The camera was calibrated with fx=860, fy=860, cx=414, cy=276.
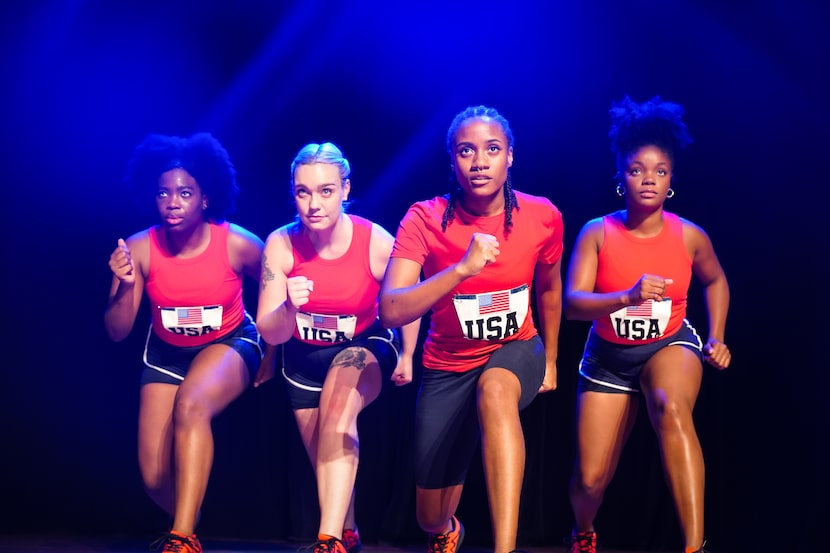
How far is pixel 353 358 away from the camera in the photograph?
13.2 feet

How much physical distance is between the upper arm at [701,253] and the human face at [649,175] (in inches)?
9.2

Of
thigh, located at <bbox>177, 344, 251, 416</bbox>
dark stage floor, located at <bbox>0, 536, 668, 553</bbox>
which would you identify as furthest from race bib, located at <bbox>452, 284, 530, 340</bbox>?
dark stage floor, located at <bbox>0, 536, 668, 553</bbox>

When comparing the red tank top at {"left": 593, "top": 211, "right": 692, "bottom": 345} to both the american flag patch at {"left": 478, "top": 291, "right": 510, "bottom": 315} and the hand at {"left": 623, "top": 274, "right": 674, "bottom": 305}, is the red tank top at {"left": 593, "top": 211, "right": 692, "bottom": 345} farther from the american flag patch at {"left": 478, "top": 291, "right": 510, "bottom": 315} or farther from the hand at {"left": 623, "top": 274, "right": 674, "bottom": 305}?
the american flag patch at {"left": 478, "top": 291, "right": 510, "bottom": 315}

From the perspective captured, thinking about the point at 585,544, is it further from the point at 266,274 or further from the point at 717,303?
the point at 266,274

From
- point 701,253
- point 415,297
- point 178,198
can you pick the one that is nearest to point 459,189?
point 415,297

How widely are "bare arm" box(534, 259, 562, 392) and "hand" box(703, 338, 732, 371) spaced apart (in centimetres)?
71

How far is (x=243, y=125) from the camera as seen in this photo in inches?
208

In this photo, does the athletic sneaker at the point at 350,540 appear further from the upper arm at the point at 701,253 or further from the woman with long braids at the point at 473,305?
the upper arm at the point at 701,253

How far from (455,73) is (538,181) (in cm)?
83

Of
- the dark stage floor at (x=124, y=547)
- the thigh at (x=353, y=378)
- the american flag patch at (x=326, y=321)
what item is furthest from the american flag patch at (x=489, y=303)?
the dark stage floor at (x=124, y=547)

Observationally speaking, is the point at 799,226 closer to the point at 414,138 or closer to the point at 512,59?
the point at 512,59

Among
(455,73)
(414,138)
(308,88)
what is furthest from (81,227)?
(455,73)

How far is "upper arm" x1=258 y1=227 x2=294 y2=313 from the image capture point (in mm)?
3992

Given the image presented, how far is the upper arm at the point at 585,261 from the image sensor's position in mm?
4109
